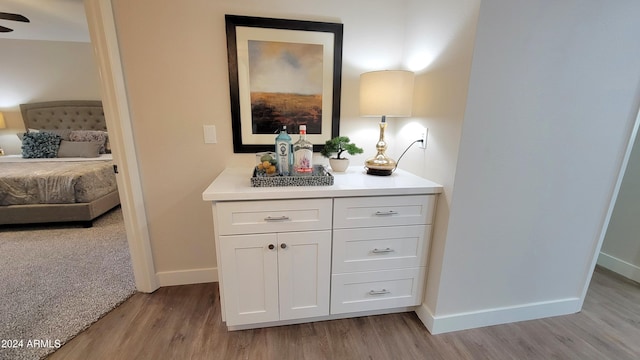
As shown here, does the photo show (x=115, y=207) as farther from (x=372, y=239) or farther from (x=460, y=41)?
(x=460, y=41)

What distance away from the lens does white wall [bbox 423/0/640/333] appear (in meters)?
1.28

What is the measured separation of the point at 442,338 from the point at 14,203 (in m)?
4.26

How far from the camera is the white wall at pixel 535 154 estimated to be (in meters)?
1.28

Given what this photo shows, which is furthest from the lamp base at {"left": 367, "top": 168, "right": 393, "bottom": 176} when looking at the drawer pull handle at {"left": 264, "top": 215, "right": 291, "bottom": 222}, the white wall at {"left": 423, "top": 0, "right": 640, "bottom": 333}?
the drawer pull handle at {"left": 264, "top": 215, "right": 291, "bottom": 222}

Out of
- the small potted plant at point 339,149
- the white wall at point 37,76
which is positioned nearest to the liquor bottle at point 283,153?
the small potted plant at point 339,149

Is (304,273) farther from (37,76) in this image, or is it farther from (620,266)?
(37,76)

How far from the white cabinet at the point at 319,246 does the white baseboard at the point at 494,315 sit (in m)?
0.16

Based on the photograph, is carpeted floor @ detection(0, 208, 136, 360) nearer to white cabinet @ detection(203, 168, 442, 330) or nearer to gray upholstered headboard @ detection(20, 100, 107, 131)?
white cabinet @ detection(203, 168, 442, 330)

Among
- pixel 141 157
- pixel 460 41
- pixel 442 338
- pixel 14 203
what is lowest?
pixel 442 338

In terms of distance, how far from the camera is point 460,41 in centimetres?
130

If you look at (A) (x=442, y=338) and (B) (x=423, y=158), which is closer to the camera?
(A) (x=442, y=338)

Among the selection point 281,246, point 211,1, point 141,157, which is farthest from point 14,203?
point 281,246

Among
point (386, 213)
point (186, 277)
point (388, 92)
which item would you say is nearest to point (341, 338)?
point (386, 213)

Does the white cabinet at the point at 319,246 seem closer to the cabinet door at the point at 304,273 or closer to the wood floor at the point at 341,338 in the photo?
the cabinet door at the point at 304,273
